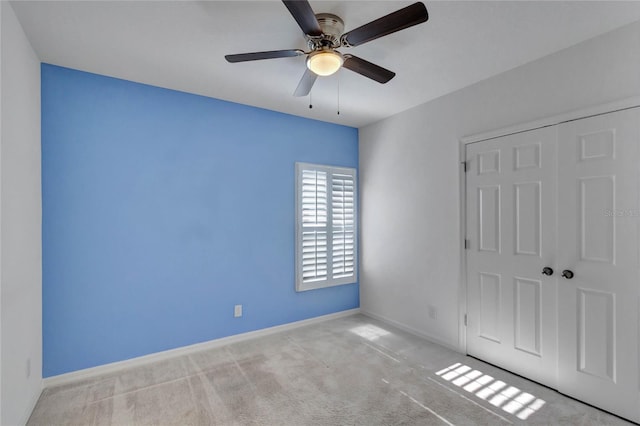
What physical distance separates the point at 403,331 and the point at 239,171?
2769mm

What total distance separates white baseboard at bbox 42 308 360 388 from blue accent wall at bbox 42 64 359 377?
0.05 meters

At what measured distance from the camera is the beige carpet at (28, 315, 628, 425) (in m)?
2.15

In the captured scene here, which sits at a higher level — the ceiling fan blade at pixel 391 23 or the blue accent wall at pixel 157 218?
the ceiling fan blade at pixel 391 23

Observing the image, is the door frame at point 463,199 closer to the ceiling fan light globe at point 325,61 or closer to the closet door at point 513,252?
the closet door at point 513,252

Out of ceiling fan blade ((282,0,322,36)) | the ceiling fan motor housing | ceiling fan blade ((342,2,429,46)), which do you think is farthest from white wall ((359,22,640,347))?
ceiling fan blade ((282,0,322,36))

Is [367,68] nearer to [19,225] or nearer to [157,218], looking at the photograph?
[157,218]

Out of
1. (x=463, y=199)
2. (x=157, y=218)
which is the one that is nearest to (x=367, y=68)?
(x=463, y=199)

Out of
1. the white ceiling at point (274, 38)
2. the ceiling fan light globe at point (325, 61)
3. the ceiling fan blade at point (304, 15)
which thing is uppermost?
the white ceiling at point (274, 38)

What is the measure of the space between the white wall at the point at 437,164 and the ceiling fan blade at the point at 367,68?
1.30 meters

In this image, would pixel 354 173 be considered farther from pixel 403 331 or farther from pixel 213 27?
pixel 213 27

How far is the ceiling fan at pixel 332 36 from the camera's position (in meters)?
1.59

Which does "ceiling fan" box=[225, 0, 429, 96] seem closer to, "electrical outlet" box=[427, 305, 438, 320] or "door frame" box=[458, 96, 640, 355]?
"door frame" box=[458, 96, 640, 355]

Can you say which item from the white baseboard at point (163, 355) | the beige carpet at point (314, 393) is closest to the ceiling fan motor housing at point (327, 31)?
the beige carpet at point (314, 393)

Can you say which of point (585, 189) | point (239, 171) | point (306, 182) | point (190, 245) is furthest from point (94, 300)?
point (585, 189)
